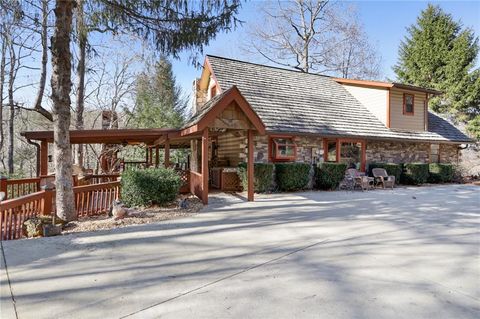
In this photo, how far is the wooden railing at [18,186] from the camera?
326 inches

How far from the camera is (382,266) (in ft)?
12.9

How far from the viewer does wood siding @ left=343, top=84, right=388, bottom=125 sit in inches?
596

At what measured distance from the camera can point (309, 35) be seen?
24.1 metres

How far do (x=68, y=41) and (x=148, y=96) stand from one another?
18.5 metres

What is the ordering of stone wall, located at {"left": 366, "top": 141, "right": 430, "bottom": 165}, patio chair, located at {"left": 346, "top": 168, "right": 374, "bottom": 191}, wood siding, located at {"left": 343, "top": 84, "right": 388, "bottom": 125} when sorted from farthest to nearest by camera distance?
wood siding, located at {"left": 343, "top": 84, "right": 388, "bottom": 125} < stone wall, located at {"left": 366, "top": 141, "right": 430, "bottom": 165} < patio chair, located at {"left": 346, "top": 168, "right": 374, "bottom": 191}

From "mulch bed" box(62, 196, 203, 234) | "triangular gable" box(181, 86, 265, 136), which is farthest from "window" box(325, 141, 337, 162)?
"mulch bed" box(62, 196, 203, 234)

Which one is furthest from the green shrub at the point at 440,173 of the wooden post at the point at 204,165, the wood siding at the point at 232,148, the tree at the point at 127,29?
the tree at the point at 127,29

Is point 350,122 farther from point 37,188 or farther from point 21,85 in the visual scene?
point 21,85

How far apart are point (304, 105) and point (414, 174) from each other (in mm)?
5961

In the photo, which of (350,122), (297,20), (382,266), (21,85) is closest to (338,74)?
(297,20)

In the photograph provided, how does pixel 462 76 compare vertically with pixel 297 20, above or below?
below

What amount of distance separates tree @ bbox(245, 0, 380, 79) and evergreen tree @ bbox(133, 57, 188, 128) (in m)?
7.70

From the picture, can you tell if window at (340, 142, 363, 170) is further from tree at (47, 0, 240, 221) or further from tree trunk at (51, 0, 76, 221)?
tree trunk at (51, 0, 76, 221)

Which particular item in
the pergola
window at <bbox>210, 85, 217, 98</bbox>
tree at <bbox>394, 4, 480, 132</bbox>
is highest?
tree at <bbox>394, 4, 480, 132</bbox>
